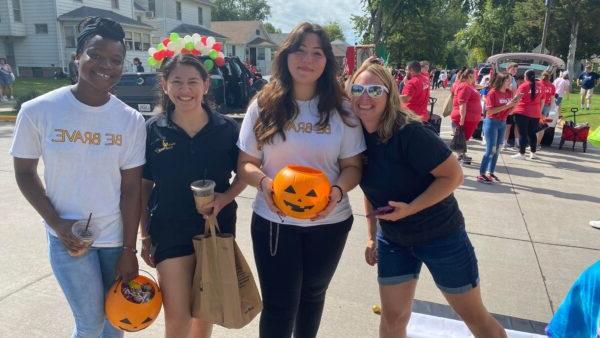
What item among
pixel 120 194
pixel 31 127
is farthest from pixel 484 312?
pixel 31 127

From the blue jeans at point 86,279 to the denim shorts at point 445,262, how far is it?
1.44 metres

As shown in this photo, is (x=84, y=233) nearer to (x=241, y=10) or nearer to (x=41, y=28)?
(x=41, y=28)

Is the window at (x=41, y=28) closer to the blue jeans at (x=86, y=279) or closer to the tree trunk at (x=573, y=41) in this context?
the blue jeans at (x=86, y=279)

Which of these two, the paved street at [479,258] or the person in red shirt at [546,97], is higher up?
the person in red shirt at [546,97]

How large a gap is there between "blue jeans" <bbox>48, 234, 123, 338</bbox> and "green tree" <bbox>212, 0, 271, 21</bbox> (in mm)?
74012

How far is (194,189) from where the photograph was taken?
2139 millimetres

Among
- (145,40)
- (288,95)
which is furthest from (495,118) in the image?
(145,40)

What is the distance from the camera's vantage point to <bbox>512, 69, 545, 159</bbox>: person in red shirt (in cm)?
880

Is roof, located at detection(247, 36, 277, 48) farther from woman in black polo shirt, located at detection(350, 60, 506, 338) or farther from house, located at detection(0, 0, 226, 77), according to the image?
woman in black polo shirt, located at detection(350, 60, 506, 338)

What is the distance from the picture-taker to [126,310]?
84.6 inches

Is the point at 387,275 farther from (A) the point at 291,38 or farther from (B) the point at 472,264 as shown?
(A) the point at 291,38

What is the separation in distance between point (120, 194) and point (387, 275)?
144 centimetres

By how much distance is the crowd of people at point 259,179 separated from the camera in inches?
80.8

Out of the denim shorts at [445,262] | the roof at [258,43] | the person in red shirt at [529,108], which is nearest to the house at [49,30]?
the roof at [258,43]
